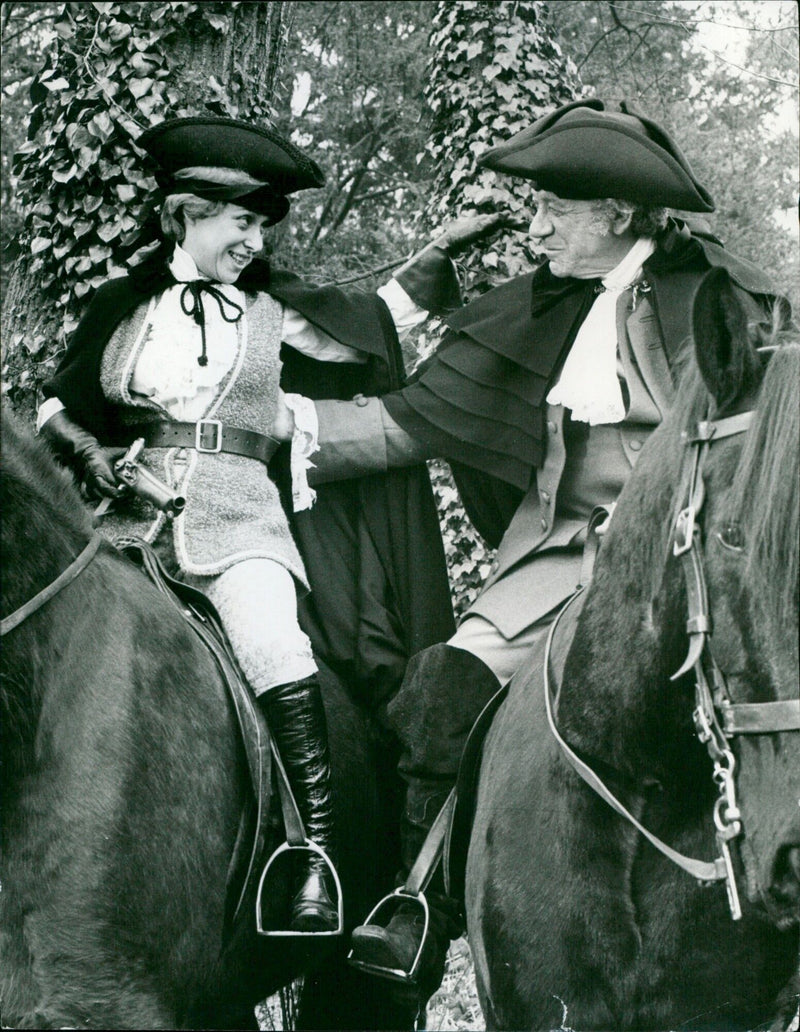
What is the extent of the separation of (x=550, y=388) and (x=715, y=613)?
5.73ft

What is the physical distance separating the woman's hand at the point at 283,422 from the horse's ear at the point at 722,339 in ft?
6.85

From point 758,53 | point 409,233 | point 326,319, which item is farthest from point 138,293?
point 409,233

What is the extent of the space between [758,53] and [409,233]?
24.9ft

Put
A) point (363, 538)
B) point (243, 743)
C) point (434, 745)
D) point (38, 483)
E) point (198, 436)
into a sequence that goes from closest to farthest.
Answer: point (38, 483) < point (243, 743) < point (434, 745) < point (198, 436) < point (363, 538)

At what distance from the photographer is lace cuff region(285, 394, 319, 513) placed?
454 cm

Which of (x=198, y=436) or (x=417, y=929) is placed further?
(x=198, y=436)

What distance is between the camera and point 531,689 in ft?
11.5

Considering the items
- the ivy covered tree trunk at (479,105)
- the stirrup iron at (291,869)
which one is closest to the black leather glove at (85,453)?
the stirrup iron at (291,869)

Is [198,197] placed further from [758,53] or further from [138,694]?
[758,53]

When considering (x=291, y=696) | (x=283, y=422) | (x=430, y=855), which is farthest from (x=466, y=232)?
(x=430, y=855)

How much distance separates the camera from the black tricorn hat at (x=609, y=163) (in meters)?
3.97

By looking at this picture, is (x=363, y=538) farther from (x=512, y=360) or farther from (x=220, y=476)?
(x=512, y=360)

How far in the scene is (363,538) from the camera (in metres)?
4.81

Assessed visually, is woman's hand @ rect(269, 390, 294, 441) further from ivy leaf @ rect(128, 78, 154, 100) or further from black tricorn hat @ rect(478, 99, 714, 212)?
ivy leaf @ rect(128, 78, 154, 100)
